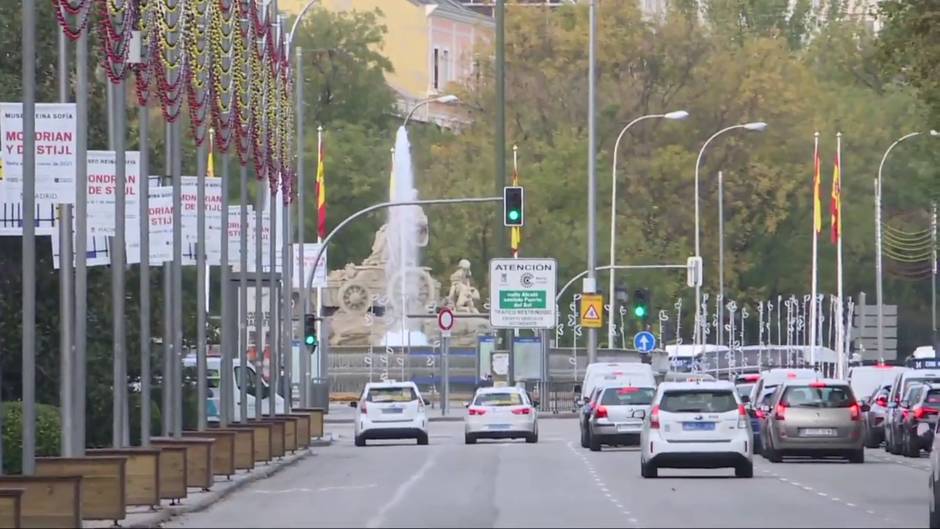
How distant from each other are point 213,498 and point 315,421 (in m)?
24.2

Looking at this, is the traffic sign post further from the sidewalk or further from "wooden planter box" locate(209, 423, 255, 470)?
"wooden planter box" locate(209, 423, 255, 470)

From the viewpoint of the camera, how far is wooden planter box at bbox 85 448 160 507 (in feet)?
101

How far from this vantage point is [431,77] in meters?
132

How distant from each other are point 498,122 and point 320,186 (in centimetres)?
778

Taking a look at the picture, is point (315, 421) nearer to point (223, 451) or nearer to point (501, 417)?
point (501, 417)

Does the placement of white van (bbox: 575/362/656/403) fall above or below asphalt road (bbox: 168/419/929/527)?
above

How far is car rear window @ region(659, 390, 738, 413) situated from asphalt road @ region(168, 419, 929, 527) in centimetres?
109

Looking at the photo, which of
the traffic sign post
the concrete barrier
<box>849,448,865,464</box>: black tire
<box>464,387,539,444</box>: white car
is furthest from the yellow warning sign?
the concrete barrier

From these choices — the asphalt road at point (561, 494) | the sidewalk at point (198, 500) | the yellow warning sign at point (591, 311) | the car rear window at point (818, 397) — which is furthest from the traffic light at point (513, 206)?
the car rear window at point (818, 397)

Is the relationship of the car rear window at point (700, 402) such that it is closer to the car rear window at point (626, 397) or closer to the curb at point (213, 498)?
the curb at point (213, 498)

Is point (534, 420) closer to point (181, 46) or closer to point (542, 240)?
point (181, 46)

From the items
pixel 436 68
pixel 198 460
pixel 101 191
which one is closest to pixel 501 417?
pixel 198 460

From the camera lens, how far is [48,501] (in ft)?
83.3

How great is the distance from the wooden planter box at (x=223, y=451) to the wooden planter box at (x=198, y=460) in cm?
282
